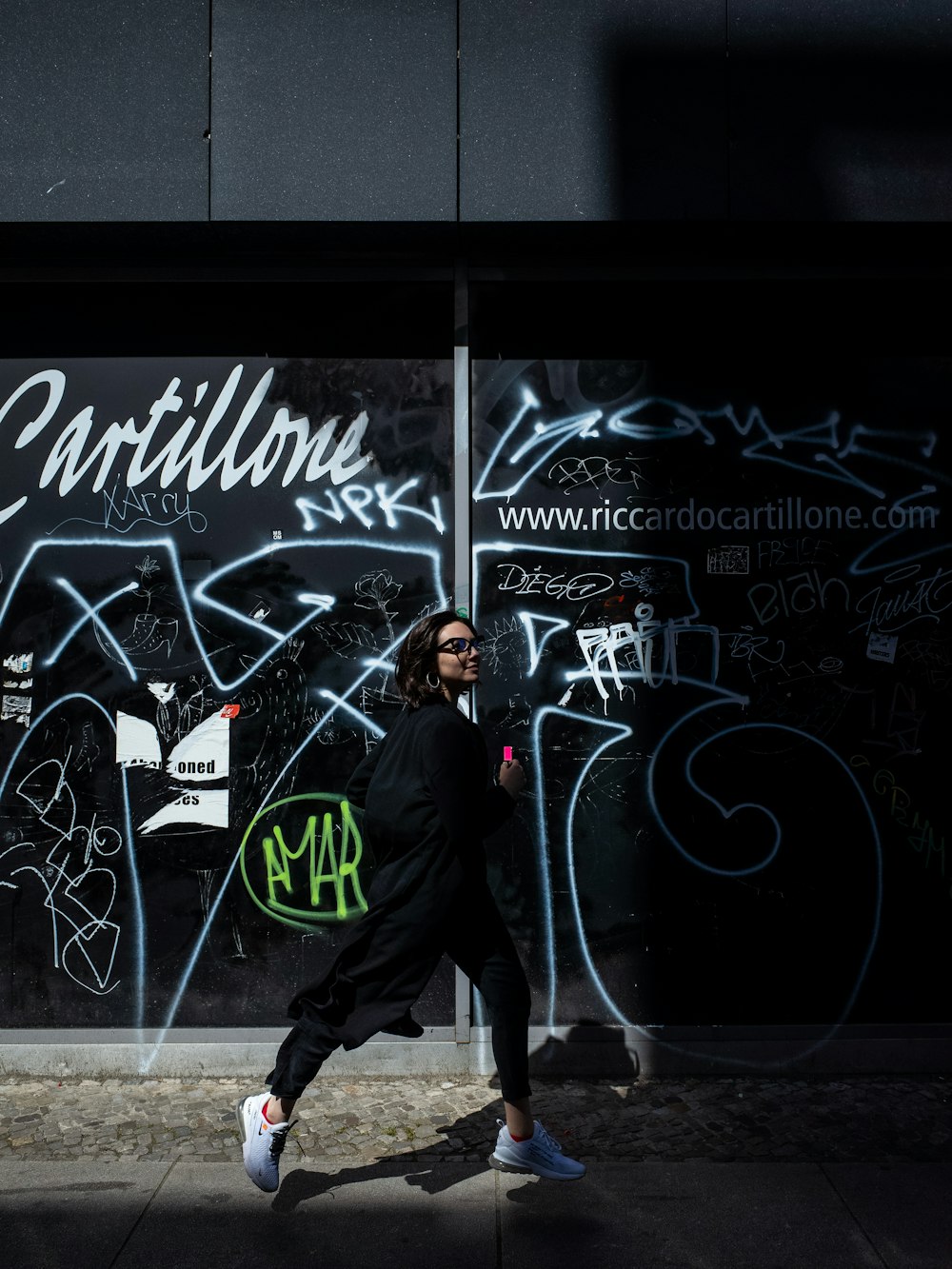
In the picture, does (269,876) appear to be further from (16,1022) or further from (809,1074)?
(809,1074)

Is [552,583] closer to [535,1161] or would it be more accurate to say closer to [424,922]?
[424,922]

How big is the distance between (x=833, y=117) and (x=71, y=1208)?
15.7ft

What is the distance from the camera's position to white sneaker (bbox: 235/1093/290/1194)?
3.26 metres

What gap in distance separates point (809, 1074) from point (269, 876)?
2399mm

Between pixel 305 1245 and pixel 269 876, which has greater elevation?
pixel 269 876

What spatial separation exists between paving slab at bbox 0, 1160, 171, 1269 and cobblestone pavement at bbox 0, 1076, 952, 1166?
140 millimetres

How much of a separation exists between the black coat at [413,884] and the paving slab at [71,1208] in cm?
82

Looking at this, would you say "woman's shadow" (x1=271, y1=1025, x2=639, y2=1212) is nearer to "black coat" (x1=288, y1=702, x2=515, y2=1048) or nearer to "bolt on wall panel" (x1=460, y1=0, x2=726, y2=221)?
"black coat" (x1=288, y1=702, x2=515, y2=1048)

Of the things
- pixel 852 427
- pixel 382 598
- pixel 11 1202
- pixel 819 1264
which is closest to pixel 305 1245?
pixel 11 1202

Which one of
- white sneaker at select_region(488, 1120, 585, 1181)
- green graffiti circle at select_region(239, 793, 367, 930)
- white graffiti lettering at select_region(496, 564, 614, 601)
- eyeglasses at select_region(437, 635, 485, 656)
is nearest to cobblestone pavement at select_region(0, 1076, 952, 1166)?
white sneaker at select_region(488, 1120, 585, 1181)

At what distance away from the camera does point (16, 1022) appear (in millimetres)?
4652

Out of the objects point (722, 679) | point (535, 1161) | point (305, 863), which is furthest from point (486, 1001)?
point (722, 679)

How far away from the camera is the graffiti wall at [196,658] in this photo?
4.67 m

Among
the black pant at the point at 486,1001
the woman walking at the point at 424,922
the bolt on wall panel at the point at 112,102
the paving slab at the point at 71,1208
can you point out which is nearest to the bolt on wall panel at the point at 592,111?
the bolt on wall panel at the point at 112,102
